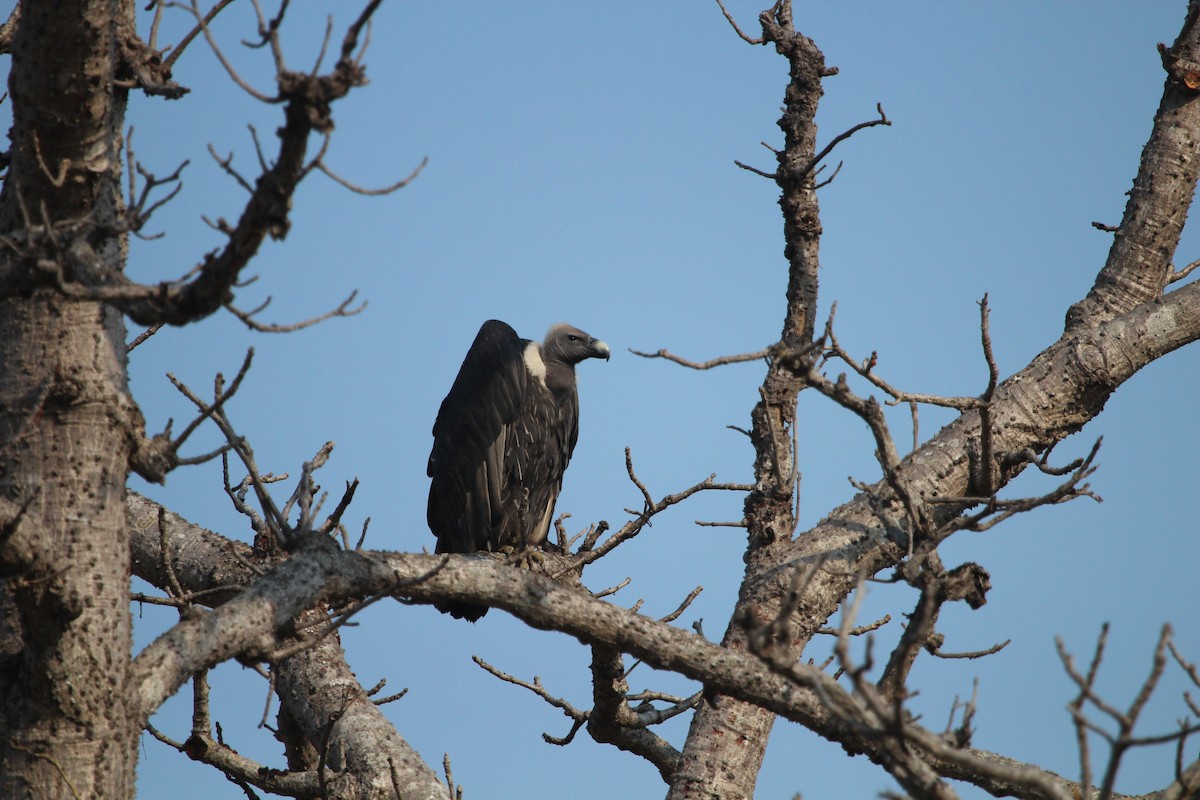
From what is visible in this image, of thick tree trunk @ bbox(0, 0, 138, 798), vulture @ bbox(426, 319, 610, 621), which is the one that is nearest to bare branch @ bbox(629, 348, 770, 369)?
thick tree trunk @ bbox(0, 0, 138, 798)

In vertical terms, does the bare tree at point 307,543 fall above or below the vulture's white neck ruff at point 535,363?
below

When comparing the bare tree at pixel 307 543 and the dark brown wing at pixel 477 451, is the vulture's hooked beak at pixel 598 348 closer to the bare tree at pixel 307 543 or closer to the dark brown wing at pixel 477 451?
the dark brown wing at pixel 477 451

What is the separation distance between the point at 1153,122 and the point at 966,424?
1897mm

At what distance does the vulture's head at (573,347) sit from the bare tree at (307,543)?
8.88ft

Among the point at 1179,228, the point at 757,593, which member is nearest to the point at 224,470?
the point at 757,593

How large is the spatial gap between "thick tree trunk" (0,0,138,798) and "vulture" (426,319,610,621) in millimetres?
3486

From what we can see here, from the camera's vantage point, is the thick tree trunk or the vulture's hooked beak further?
the vulture's hooked beak

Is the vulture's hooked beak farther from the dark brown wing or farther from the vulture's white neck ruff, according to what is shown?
the dark brown wing

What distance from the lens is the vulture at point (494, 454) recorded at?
21.0 ft

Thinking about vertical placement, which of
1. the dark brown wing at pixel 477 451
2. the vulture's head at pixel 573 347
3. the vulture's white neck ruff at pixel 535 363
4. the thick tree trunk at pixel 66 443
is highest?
the vulture's head at pixel 573 347

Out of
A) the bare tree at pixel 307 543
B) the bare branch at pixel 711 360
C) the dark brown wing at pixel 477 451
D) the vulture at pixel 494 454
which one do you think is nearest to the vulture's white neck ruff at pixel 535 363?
the vulture at pixel 494 454

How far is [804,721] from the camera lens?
3.45m

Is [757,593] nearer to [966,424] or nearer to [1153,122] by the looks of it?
[966,424]

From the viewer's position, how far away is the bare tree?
2.36 meters
